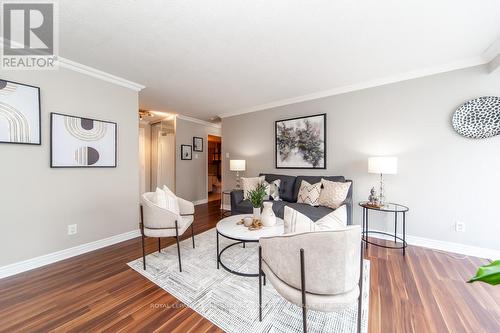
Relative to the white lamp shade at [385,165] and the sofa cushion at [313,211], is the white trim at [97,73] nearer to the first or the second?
the sofa cushion at [313,211]

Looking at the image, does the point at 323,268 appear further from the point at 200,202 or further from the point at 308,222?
the point at 200,202

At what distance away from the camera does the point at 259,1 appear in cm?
156

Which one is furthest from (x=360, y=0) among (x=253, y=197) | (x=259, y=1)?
(x=253, y=197)

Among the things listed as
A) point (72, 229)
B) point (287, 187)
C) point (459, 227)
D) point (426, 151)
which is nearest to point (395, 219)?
point (459, 227)

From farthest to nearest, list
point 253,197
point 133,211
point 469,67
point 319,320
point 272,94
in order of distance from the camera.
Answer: point 272,94
point 133,211
point 469,67
point 253,197
point 319,320

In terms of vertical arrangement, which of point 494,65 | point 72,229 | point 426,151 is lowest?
point 72,229

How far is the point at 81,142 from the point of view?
2559 mm

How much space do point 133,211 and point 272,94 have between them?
3052 mm

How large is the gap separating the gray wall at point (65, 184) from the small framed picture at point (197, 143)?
2305 millimetres

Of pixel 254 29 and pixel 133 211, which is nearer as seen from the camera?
pixel 254 29

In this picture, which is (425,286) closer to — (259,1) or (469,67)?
(469,67)

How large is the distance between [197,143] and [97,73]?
3.00m

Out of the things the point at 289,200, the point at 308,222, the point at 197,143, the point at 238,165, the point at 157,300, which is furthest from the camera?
the point at 197,143

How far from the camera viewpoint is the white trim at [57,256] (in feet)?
6.77
